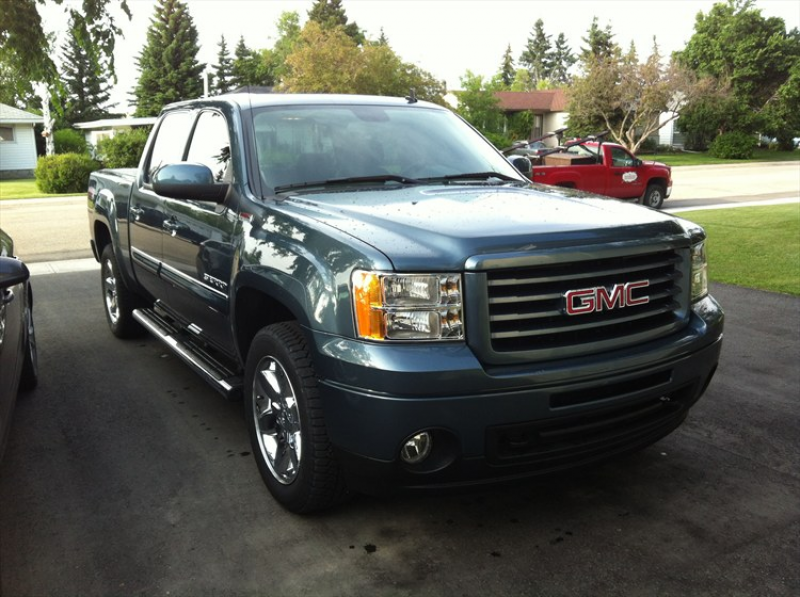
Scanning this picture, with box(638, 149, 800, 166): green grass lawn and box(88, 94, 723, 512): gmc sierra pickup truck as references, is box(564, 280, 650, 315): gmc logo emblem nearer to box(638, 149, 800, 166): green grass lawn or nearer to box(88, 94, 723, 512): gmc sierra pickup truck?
box(88, 94, 723, 512): gmc sierra pickup truck

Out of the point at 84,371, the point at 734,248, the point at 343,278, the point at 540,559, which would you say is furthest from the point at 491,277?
the point at 734,248

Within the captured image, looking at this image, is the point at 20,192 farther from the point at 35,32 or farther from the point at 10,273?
the point at 10,273

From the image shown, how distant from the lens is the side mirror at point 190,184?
4.07 m

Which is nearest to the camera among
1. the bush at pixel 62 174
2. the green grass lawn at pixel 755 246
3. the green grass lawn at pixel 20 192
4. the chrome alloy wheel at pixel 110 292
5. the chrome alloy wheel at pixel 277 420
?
the chrome alloy wheel at pixel 277 420

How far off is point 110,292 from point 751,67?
170ft

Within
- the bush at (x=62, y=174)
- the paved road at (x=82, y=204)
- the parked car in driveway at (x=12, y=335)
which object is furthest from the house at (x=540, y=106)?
the parked car in driveway at (x=12, y=335)

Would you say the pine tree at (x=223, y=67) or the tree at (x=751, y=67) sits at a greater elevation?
the pine tree at (x=223, y=67)

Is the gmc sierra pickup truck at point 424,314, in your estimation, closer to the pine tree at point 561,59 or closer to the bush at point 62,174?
the bush at point 62,174

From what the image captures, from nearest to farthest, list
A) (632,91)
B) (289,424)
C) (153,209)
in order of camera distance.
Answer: (289,424), (153,209), (632,91)

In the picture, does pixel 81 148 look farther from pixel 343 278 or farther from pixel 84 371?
pixel 343 278

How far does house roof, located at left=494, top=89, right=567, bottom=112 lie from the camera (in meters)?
64.5

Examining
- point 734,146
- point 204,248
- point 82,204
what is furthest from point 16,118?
point 204,248

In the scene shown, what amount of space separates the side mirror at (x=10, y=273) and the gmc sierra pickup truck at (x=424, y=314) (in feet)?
3.15

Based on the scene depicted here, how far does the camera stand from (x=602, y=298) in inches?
123
